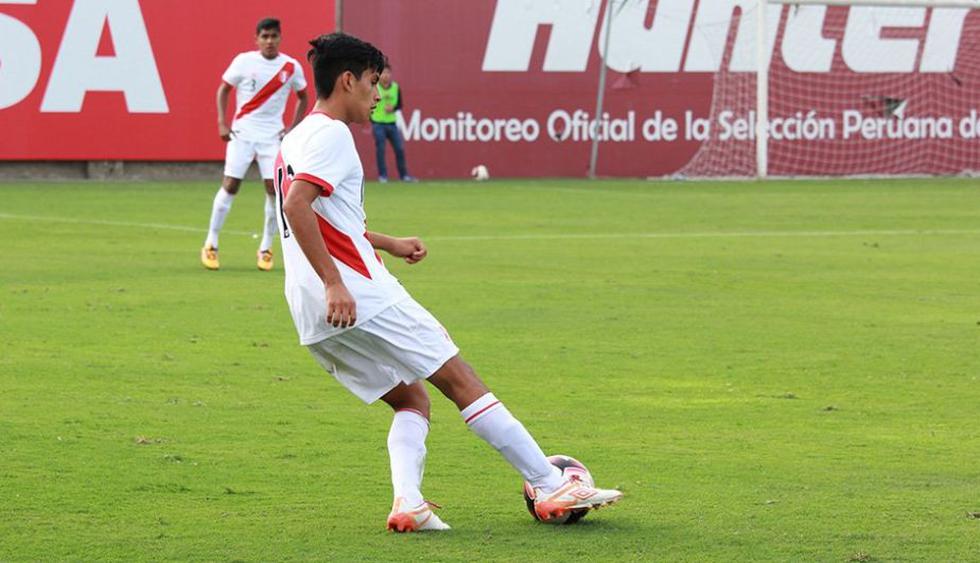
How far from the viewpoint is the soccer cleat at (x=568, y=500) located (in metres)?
6.05

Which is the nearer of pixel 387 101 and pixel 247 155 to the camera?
pixel 247 155

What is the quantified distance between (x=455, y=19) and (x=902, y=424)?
25.0 metres

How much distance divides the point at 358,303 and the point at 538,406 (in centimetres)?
299

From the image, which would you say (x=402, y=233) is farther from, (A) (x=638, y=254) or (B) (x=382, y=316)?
(B) (x=382, y=316)

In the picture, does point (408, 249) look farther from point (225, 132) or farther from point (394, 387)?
point (225, 132)

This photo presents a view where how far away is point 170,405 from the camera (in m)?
8.70

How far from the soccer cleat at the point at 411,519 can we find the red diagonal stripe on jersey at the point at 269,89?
10924 mm

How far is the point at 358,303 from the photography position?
19.3 feet

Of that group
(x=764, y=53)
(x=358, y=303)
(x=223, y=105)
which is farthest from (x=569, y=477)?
(x=764, y=53)

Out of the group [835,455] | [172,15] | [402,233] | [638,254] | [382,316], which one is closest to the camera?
[382,316]

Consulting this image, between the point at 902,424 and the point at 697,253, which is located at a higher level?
the point at 902,424

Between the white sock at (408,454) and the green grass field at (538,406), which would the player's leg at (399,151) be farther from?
the white sock at (408,454)

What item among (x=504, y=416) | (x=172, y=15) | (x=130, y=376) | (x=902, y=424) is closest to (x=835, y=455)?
(x=902, y=424)

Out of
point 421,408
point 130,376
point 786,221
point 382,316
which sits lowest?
point 786,221
